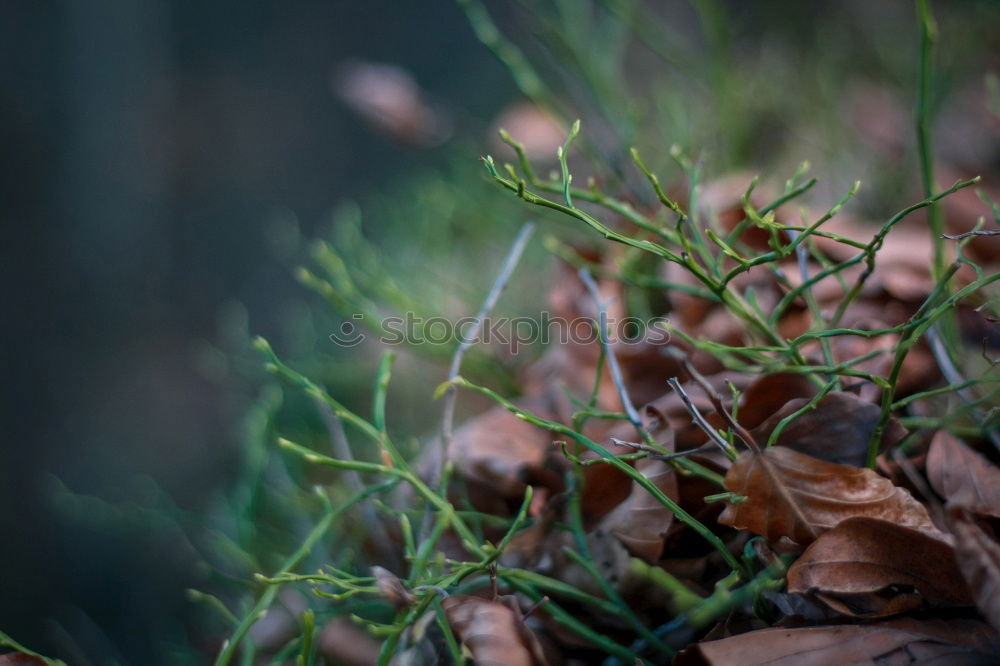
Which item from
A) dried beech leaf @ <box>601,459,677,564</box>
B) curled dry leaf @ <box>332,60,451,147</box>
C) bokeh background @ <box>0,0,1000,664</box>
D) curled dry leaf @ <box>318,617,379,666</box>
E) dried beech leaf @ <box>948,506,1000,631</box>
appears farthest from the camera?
bokeh background @ <box>0,0,1000,664</box>

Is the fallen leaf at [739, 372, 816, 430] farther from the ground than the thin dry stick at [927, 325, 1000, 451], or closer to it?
closer to it

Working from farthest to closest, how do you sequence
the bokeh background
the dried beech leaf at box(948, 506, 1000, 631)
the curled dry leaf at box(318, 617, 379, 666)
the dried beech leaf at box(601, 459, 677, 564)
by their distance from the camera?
the bokeh background
the curled dry leaf at box(318, 617, 379, 666)
the dried beech leaf at box(601, 459, 677, 564)
the dried beech leaf at box(948, 506, 1000, 631)

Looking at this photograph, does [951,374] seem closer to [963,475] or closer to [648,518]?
[963,475]

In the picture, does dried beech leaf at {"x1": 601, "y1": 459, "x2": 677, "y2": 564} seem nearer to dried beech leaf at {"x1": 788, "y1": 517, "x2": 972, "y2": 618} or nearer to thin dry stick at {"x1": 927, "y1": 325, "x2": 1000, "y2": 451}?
dried beech leaf at {"x1": 788, "y1": 517, "x2": 972, "y2": 618}

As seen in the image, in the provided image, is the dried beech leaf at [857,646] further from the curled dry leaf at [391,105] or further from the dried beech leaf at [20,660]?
the curled dry leaf at [391,105]

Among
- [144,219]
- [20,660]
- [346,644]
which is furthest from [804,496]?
[144,219]

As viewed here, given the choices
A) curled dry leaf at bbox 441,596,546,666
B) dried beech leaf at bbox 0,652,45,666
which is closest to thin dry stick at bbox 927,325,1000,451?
curled dry leaf at bbox 441,596,546,666

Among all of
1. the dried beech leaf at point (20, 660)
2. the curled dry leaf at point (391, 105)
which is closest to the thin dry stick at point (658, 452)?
the dried beech leaf at point (20, 660)
